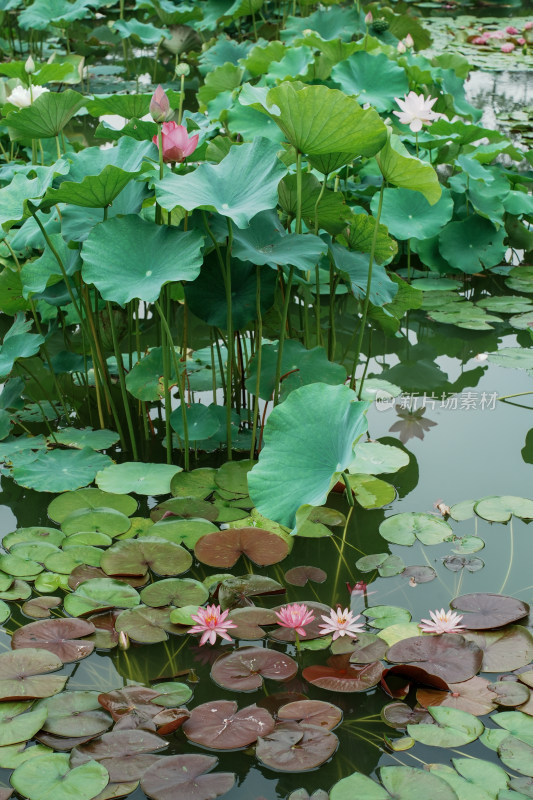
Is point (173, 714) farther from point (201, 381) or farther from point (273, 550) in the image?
point (201, 381)

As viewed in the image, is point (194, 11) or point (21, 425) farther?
point (194, 11)

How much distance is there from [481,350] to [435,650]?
5.94 ft

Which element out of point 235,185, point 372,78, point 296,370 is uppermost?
point 235,185

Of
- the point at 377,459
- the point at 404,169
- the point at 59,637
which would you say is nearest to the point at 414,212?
the point at 404,169

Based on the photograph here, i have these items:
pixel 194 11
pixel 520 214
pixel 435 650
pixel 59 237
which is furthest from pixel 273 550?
pixel 194 11

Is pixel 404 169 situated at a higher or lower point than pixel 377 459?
higher

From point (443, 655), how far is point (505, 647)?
146mm

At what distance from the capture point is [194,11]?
22.2 ft

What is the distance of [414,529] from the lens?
2.12 meters

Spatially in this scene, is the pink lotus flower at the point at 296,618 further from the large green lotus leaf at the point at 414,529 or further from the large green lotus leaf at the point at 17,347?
the large green lotus leaf at the point at 17,347

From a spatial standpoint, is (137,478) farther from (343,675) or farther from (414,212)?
(414,212)

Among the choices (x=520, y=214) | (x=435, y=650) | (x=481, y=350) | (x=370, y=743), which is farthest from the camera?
Answer: (x=520, y=214)

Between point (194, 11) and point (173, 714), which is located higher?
point (194, 11)

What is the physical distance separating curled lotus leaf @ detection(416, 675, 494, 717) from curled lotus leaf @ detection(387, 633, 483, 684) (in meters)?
0.02
